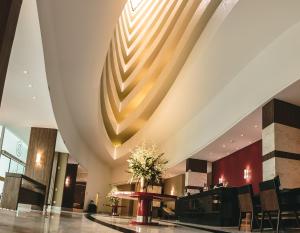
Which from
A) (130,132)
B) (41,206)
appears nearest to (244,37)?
(41,206)

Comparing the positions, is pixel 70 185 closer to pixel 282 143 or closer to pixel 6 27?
pixel 282 143

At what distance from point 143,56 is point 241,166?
273 inches

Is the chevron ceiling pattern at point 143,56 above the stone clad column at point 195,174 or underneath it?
above

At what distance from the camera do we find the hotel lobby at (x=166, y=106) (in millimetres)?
6477

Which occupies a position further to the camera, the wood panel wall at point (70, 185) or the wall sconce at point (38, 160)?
the wood panel wall at point (70, 185)

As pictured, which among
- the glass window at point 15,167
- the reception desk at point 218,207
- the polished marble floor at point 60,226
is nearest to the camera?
the polished marble floor at point 60,226

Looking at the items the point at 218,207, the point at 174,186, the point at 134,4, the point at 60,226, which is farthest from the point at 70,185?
the point at 60,226

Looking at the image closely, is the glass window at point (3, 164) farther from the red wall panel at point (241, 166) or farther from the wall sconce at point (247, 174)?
the wall sconce at point (247, 174)

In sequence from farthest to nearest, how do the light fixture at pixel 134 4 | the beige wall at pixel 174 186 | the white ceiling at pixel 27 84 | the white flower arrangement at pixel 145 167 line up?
1. the light fixture at pixel 134 4
2. the beige wall at pixel 174 186
3. the white flower arrangement at pixel 145 167
4. the white ceiling at pixel 27 84

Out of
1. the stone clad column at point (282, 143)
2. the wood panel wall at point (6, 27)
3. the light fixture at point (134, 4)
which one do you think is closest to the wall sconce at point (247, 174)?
the stone clad column at point (282, 143)

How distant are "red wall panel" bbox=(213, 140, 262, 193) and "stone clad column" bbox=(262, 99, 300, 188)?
2604 millimetres

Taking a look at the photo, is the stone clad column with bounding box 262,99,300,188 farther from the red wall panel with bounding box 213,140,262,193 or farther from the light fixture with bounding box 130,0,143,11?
the light fixture with bounding box 130,0,143,11

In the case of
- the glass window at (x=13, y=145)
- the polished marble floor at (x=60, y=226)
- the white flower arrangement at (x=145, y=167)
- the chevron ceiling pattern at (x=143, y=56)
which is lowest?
the polished marble floor at (x=60, y=226)

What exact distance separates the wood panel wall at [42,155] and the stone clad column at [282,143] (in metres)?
7.91
